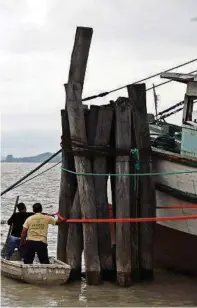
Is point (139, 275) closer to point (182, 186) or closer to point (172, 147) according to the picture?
point (182, 186)

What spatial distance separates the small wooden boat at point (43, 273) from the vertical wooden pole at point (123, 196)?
38.5 inches

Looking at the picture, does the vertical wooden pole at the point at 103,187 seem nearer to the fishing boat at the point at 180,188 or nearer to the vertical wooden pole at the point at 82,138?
the vertical wooden pole at the point at 82,138

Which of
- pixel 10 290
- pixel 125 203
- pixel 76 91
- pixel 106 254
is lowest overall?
pixel 10 290

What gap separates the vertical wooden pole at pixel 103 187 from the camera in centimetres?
1072

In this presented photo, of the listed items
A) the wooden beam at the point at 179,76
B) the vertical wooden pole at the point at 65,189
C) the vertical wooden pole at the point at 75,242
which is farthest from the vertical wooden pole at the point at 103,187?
the wooden beam at the point at 179,76

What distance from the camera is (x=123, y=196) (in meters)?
10.6

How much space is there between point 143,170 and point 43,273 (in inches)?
103

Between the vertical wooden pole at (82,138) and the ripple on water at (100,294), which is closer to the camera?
the ripple on water at (100,294)

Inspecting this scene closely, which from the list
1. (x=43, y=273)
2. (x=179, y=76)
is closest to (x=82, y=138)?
(x=179, y=76)

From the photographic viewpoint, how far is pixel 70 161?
445 inches

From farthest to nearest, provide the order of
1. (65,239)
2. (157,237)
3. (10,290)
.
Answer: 1. (157,237)
2. (65,239)
3. (10,290)

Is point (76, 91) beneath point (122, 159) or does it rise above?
above

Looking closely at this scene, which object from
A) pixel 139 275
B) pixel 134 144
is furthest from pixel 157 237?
pixel 134 144

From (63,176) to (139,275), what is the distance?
2.34 m
